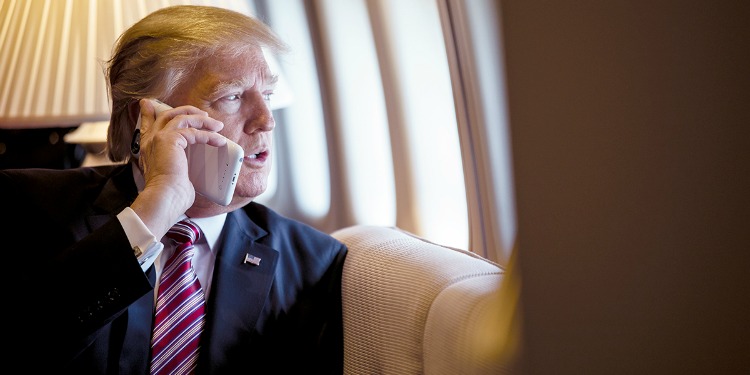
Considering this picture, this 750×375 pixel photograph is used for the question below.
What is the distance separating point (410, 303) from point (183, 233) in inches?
19.3

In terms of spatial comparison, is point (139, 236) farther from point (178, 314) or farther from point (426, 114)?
point (426, 114)

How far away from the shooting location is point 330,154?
2766 millimetres

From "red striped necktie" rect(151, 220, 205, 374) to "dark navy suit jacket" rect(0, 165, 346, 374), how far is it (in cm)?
2

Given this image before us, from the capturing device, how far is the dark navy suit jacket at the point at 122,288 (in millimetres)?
1290

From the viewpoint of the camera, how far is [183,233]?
61.6 inches

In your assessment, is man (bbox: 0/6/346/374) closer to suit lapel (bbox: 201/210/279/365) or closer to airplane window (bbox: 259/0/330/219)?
suit lapel (bbox: 201/210/279/365)

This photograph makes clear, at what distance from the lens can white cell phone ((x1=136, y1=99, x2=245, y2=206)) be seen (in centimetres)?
152

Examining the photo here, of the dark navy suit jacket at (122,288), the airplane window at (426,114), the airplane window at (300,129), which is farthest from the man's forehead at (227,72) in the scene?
the airplane window at (300,129)

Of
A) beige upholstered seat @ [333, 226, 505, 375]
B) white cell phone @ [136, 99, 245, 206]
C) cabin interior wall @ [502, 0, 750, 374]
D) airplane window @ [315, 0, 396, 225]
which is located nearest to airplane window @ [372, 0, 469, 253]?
airplane window @ [315, 0, 396, 225]

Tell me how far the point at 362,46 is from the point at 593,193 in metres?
2.11

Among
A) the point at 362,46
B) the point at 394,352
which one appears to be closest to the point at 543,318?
the point at 394,352

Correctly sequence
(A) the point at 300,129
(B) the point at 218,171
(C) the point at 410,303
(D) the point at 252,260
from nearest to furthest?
(C) the point at 410,303 → (B) the point at 218,171 → (D) the point at 252,260 → (A) the point at 300,129

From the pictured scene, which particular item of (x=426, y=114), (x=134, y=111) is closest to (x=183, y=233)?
A: (x=134, y=111)

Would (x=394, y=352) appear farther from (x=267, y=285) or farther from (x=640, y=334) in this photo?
(x=640, y=334)
